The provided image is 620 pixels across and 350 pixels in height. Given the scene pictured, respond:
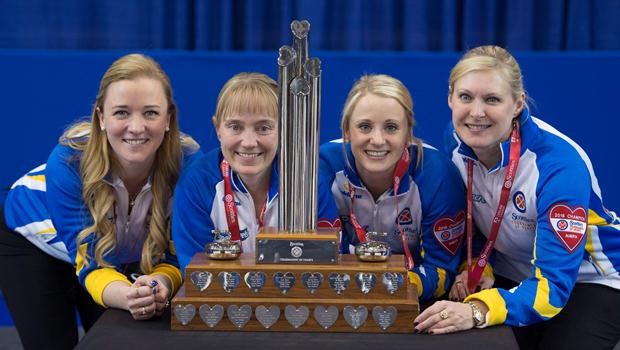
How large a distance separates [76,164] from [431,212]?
88 cm

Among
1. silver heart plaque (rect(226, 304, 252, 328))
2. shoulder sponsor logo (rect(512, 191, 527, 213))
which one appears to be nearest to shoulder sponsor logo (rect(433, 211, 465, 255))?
shoulder sponsor logo (rect(512, 191, 527, 213))

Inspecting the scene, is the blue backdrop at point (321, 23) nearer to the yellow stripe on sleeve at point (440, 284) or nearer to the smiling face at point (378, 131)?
the smiling face at point (378, 131)

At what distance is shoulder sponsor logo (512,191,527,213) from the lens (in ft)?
7.07

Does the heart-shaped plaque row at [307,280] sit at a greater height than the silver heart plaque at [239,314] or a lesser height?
greater

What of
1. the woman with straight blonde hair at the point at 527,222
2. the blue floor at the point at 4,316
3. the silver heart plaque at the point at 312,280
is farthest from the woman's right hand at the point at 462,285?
the blue floor at the point at 4,316

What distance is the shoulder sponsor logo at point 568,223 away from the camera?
1999 mm

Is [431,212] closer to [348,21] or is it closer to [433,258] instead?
[433,258]

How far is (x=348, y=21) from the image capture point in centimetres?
357

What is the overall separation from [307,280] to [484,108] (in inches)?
24.4

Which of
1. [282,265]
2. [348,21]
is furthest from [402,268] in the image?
[348,21]

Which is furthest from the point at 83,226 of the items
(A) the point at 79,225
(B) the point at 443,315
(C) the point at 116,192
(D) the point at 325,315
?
(B) the point at 443,315

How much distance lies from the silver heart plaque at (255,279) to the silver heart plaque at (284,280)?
0.02 meters

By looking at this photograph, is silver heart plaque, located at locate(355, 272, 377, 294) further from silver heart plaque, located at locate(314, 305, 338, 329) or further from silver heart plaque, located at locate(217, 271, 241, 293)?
silver heart plaque, located at locate(217, 271, 241, 293)

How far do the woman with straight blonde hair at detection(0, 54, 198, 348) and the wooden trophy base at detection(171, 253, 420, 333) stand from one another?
0.19 m
